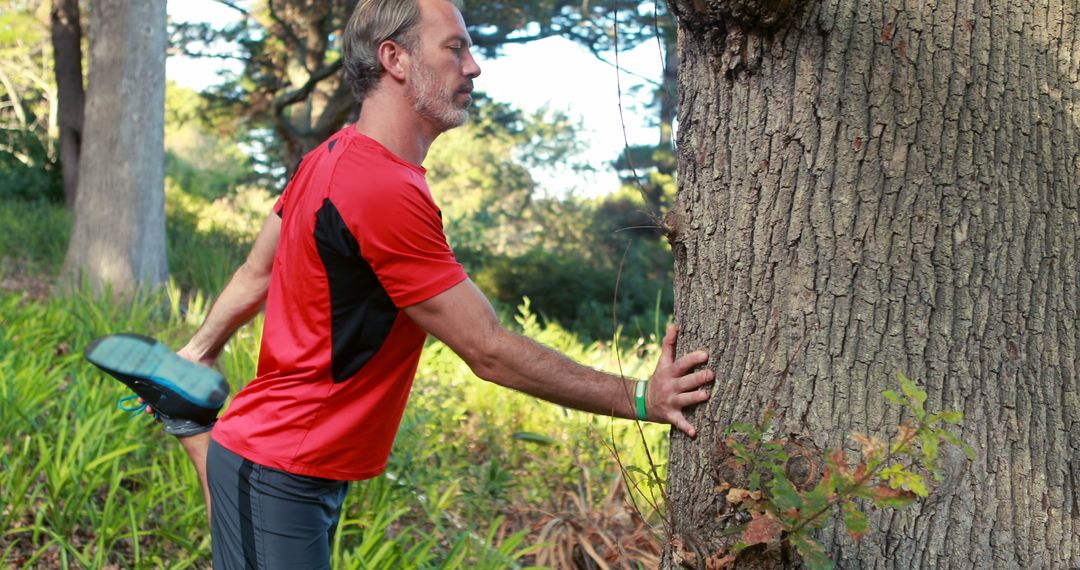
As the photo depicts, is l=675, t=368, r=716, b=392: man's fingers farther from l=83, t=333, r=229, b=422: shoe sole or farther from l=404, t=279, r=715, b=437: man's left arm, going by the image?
l=83, t=333, r=229, b=422: shoe sole

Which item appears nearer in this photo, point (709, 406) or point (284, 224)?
point (709, 406)

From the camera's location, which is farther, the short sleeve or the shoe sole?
the shoe sole

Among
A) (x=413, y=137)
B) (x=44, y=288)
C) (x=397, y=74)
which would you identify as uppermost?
(x=397, y=74)

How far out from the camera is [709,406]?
204 cm

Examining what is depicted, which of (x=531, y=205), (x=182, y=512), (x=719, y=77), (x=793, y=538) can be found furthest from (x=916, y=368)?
(x=531, y=205)

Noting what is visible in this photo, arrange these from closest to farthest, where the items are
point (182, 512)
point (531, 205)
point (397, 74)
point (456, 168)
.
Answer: point (397, 74), point (182, 512), point (531, 205), point (456, 168)

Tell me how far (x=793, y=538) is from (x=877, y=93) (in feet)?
2.90

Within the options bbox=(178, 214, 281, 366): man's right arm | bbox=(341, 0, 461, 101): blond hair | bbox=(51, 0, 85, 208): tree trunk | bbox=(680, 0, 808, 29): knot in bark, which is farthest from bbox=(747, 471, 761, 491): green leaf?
bbox=(51, 0, 85, 208): tree trunk

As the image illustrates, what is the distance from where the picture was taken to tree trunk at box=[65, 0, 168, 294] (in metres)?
8.02

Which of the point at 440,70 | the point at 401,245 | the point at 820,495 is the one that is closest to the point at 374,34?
the point at 440,70

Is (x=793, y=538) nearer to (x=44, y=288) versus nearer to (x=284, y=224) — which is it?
(x=284, y=224)

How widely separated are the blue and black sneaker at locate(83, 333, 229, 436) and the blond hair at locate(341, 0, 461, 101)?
92cm

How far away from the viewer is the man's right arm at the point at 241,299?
8.67ft

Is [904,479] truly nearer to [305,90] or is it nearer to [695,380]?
[695,380]
